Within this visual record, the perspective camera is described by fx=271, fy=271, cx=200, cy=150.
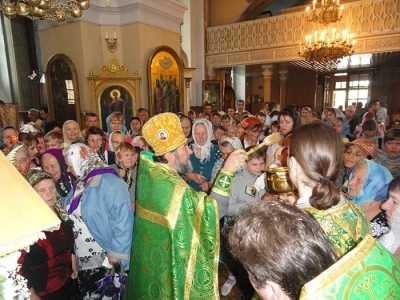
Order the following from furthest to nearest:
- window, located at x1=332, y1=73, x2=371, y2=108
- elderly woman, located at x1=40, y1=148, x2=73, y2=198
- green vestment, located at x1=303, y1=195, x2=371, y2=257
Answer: window, located at x1=332, y1=73, x2=371, y2=108
elderly woman, located at x1=40, y1=148, x2=73, y2=198
green vestment, located at x1=303, y1=195, x2=371, y2=257

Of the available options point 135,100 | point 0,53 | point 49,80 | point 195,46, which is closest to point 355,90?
point 195,46

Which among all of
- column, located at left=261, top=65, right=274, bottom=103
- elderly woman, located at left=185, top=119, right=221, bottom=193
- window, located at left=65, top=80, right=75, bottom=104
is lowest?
elderly woman, located at left=185, top=119, right=221, bottom=193

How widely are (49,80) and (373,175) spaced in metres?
8.55

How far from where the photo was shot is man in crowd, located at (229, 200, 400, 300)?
25.7 inches

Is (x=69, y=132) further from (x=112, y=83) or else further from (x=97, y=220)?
(x=112, y=83)

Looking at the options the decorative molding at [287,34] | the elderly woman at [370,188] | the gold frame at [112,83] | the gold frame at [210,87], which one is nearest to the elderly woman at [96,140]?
the elderly woman at [370,188]

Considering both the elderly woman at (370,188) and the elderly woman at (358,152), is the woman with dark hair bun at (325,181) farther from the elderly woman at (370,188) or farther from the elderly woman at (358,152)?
the elderly woman at (358,152)

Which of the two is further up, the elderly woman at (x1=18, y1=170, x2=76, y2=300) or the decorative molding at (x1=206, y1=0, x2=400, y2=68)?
the decorative molding at (x1=206, y1=0, x2=400, y2=68)

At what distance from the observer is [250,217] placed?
33.2 inches

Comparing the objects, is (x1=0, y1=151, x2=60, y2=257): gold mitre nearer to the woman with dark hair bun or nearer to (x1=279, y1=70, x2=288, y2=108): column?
the woman with dark hair bun

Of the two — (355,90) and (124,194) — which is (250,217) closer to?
(124,194)

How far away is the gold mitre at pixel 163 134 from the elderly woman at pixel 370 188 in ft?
4.88

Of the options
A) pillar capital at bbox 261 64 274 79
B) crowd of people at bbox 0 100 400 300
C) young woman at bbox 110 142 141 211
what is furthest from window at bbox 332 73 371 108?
young woman at bbox 110 142 141 211

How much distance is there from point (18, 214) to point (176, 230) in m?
1.22
